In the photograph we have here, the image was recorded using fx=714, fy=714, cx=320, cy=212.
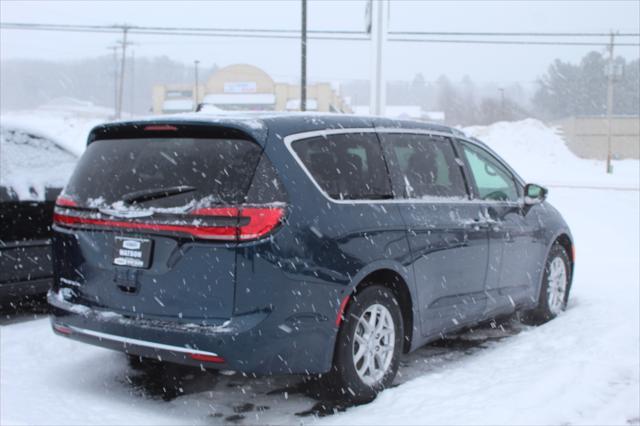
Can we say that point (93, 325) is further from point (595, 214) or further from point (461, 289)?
point (595, 214)

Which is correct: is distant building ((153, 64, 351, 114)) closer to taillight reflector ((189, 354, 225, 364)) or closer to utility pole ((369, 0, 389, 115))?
utility pole ((369, 0, 389, 115))

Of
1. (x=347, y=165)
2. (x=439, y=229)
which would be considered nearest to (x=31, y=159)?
(x=347, y=165)

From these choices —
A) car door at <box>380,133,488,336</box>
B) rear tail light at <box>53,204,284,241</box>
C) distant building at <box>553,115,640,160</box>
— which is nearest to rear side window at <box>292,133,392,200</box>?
car door at <box>380,133,488,336</box>

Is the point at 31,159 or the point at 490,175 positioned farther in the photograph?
the point at 31,159

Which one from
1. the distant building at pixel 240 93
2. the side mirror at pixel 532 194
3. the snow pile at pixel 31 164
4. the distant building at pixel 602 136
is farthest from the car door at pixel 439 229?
the distant building at pixel 240 93

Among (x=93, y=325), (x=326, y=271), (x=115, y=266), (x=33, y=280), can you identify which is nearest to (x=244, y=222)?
(x=326, y=271)

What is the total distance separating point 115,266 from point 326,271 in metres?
1.17

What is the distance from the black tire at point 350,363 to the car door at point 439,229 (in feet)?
1.60

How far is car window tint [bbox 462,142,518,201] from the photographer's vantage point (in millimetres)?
5735

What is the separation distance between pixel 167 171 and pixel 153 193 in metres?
0.14

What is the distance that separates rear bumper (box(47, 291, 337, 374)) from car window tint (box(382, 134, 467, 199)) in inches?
52.5

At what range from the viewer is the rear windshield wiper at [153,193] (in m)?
3.82

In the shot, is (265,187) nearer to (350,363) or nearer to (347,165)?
(347,165)

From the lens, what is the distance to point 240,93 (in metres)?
66.0
